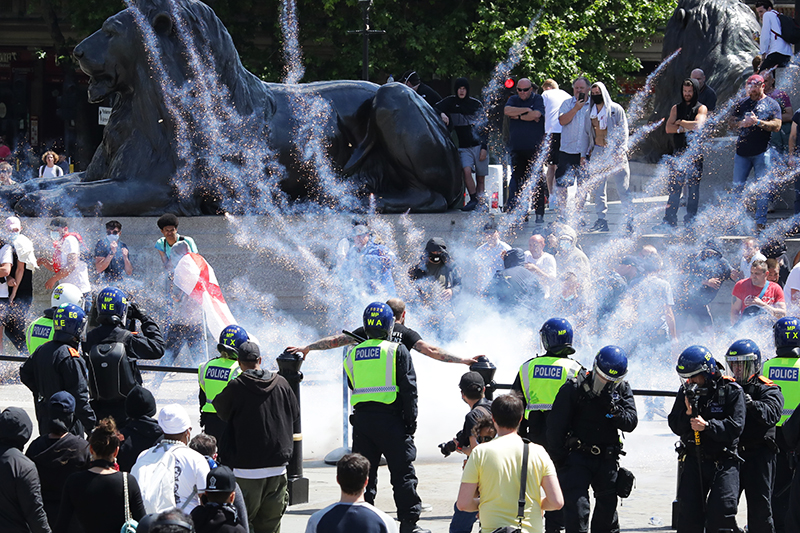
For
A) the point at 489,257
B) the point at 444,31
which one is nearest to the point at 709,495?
the point at 489,257

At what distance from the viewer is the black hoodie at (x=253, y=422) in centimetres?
649

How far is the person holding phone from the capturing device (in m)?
13.5

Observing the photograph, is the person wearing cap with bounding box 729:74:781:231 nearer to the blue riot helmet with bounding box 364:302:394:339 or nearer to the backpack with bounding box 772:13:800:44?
the backpack with bounding box 772:13:800:44

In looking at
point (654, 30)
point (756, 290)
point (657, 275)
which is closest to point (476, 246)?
point (657, 275)

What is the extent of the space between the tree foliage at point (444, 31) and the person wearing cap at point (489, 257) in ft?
40.1

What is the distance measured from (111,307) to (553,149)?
7477 mm

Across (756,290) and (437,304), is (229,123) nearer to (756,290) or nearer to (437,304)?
(437,304)

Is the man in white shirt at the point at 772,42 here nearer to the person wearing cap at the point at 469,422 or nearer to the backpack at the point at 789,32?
the backpack at the point at 789,32

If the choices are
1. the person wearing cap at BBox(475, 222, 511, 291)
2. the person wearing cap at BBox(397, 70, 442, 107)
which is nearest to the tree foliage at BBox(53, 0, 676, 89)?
the person wearing cap at BBox(397, 70, 442, 107)

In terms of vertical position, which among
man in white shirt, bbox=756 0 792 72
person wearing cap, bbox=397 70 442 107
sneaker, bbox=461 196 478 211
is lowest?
sneaker, bbox=461 196 478 211

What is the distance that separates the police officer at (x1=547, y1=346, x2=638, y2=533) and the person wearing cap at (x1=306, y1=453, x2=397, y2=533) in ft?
6.16

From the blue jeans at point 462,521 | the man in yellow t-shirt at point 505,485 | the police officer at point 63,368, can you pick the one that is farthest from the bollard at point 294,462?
the man in yellow t-shirt at point 505,485

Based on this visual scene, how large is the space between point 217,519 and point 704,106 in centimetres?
964

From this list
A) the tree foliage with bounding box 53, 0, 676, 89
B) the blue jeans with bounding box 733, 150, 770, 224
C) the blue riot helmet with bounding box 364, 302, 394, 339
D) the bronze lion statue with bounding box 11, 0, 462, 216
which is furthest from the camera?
the tree foliage with bounding box 53, 0, 676, 89
